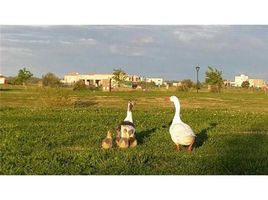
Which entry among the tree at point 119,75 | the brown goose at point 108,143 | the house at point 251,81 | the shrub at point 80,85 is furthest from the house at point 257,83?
the brown goose at point 108,143

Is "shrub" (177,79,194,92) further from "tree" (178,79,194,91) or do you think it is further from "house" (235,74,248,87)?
"house" (235,74,248,87)

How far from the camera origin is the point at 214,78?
413 inches

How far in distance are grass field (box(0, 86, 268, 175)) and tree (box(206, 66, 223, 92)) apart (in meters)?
0.48

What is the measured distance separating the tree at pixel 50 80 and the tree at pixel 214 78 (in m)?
3.03

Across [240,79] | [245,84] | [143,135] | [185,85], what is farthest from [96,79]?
[245,84]

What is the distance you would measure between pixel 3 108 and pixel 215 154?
6.18 metres

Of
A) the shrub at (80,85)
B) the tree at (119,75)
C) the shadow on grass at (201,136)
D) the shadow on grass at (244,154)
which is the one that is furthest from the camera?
the shrub at (80,85)

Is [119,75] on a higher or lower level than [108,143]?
higher

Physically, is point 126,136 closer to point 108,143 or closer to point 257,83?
point 108,143

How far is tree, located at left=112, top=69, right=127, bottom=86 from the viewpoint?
9875 mm

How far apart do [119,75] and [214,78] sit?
1944mm

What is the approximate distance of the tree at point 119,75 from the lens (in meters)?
9.88

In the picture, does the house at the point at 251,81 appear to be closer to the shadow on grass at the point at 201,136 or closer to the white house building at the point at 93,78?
the shadow on grass at the point at 201,136
